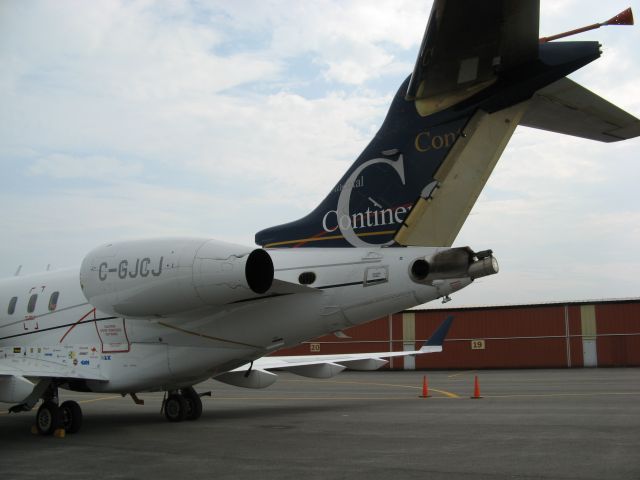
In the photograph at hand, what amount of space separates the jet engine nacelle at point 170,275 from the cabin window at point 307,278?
0.77 metres

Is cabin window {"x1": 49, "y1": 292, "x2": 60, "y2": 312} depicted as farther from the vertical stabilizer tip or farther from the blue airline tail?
the vertical stabilizer tip

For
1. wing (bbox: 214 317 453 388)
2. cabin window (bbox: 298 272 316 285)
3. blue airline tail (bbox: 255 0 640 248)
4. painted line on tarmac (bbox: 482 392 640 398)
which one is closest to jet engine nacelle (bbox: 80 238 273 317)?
cabin window (bbox: 298 272 316 285)

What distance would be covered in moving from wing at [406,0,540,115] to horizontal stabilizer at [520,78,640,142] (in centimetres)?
73

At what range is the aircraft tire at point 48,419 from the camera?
11914mm

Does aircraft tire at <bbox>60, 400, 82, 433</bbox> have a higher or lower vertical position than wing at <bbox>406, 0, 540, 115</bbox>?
lower

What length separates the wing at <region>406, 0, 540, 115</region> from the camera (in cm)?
754

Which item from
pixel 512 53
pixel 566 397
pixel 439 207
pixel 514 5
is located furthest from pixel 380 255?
pixel 566 397

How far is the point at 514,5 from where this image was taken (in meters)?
7.43

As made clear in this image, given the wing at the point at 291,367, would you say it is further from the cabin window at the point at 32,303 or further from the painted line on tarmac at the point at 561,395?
the cabin window at the point at 32,303

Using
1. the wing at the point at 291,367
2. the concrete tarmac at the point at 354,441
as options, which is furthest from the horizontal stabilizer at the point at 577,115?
the wing at the point at 291,367

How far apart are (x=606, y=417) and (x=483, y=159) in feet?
19.6

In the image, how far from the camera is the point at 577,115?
9336 millimetres

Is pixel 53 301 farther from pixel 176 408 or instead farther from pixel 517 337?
pixel 517 337

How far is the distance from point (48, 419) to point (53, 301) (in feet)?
8.19
